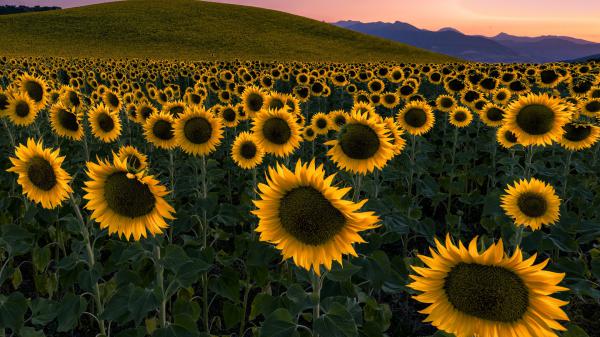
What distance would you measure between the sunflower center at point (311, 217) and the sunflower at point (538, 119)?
4.50 metres

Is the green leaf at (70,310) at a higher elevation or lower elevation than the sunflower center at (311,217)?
lower

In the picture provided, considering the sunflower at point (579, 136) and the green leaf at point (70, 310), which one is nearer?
the green leaf at point (70, 310)

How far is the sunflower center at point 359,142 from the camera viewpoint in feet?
13.3

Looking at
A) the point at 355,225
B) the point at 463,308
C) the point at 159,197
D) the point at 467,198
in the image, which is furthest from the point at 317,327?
Answer: the point at 467,198

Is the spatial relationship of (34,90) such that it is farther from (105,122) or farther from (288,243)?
(288,243)

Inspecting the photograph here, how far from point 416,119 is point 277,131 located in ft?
9.99

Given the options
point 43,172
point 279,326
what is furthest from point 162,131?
point 279,326

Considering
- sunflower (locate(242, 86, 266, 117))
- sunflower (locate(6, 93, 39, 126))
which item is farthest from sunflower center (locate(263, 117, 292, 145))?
sunflower (locate(6, 93, 39, 126))

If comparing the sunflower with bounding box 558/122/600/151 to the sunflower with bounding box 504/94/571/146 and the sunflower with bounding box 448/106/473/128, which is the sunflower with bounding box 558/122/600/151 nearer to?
the sunflower with bounding box 504/94/571/146

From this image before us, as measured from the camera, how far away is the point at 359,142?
159 inches

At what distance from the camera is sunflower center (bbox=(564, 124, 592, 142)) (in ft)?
20.1

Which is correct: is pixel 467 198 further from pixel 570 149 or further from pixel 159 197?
pixel 159 197

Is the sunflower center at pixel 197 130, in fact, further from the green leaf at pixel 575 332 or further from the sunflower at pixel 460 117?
the sunflower at pixel 460 117

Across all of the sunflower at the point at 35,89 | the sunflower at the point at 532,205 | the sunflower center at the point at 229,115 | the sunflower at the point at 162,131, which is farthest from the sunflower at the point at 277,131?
the sunflower at the point at 35,89
